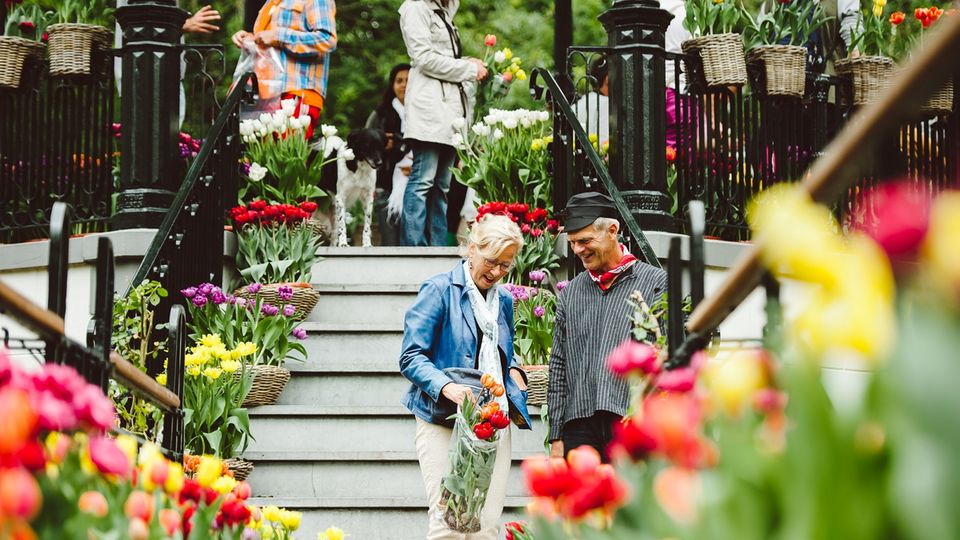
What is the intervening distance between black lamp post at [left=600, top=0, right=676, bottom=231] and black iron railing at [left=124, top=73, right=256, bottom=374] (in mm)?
2400

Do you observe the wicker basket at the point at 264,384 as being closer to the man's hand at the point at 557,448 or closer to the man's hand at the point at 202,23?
the man's hand at the point at 557,448

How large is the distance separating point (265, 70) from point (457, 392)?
575 centimetres

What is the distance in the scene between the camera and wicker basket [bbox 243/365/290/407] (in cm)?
750

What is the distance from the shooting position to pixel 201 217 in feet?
27.4

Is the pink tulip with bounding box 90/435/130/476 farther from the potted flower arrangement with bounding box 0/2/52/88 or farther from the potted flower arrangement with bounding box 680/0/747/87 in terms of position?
the potted flower arrangement with bounding box 0/2/52/88

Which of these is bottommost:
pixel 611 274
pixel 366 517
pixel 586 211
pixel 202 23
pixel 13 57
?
pixel 366 517

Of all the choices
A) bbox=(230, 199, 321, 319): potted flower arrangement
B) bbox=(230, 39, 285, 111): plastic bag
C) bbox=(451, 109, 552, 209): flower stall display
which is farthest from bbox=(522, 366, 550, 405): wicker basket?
bbox=(230, 39, 285, 111): plastic bag

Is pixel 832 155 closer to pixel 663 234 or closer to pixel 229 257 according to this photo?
pixel 663 234

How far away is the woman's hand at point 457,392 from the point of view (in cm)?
503

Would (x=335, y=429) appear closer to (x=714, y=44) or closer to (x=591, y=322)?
(x=591, y=322)

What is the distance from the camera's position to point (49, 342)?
10.5 ft

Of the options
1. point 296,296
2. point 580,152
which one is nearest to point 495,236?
point 580,152

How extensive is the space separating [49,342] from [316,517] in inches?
141

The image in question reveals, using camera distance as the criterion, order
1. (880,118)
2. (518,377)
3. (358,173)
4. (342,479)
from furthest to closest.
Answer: (358,173)
(342,479)
(518,377)
(880,118)
